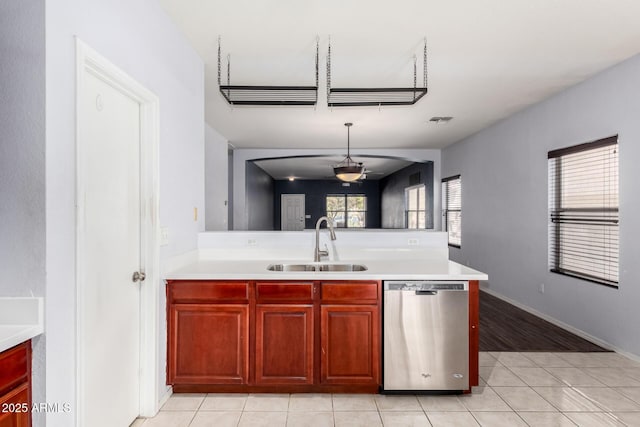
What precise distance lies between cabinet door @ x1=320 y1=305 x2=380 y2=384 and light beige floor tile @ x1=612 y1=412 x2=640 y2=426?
58.8 inches

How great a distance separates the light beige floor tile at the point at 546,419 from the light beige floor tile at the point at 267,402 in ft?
4.89

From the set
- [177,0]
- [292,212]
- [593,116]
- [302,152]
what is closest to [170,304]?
[177,0]

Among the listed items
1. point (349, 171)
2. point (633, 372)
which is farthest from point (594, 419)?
point (349, 171)

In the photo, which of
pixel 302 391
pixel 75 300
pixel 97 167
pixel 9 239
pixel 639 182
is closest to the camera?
pixel 9 239

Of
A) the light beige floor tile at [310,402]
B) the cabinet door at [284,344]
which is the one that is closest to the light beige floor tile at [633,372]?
the light beige floor tile at [310,402]

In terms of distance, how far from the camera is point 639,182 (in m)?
3.25

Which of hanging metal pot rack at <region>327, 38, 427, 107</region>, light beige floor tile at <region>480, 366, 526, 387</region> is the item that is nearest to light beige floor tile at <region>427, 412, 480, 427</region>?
light beige floor tile at <region>480, 366, 526, 387</region>

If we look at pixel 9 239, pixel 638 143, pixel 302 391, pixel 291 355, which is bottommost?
pixel 302 391

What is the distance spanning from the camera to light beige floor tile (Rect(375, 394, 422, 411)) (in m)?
2.44

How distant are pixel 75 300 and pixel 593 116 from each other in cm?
458

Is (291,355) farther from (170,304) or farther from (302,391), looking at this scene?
(170,304)

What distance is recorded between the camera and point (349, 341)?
2549 millimetres

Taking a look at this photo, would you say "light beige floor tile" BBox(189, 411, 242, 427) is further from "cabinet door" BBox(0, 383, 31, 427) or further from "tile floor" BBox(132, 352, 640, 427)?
"cabinet door" BBox(0, 383, 31, 427)

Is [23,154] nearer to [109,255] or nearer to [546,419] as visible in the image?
[109,255]
